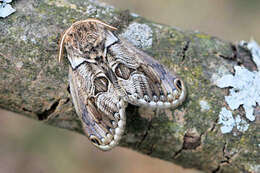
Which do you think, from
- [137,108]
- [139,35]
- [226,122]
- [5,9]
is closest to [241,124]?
[226,122]

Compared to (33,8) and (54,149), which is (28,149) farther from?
(33,8)

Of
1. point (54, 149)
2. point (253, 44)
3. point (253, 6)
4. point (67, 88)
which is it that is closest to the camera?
point (67, 88)

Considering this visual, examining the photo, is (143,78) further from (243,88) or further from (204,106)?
(243,88)

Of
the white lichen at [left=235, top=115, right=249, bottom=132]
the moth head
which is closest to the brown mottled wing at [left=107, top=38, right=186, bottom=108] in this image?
the moth head

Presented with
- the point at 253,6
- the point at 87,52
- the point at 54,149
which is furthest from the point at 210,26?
the point at 87,52

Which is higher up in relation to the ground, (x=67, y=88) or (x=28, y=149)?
(x=67, y=88)

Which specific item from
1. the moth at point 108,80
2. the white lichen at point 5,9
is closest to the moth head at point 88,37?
the moth at point 108,80

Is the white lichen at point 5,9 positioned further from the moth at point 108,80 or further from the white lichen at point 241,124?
the white lichen at point 241,124
